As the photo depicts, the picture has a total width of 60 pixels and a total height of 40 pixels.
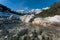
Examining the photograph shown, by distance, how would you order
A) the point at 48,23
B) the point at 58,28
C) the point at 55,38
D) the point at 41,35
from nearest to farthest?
the point at 55,38
the point at 41,35
the point at 58,28
the point at 48,23

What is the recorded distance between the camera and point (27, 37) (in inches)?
379

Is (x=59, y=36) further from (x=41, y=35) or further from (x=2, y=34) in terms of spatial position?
(x=2, y=34)

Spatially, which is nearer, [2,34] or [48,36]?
[48,36]

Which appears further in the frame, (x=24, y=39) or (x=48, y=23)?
(x=48, y=23)

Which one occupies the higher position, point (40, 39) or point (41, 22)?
point (41, 22)

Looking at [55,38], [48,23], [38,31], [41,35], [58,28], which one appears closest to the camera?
[55,38]

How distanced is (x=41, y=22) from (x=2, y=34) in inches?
124

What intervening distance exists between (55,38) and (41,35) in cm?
91

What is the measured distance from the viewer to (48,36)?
9.45 meters

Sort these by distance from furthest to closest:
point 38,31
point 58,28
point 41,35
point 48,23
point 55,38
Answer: point 48,23 < point 58,28 < point 38,31 < point 41,35 < point 55,38

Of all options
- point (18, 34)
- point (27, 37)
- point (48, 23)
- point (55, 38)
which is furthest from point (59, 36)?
point (48, 23)

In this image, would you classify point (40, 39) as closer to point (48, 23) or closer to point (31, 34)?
point (31, 34)

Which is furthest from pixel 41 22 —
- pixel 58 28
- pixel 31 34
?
pixel 31 34

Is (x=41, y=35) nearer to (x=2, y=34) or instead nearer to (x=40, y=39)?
(x=40, y=39)
